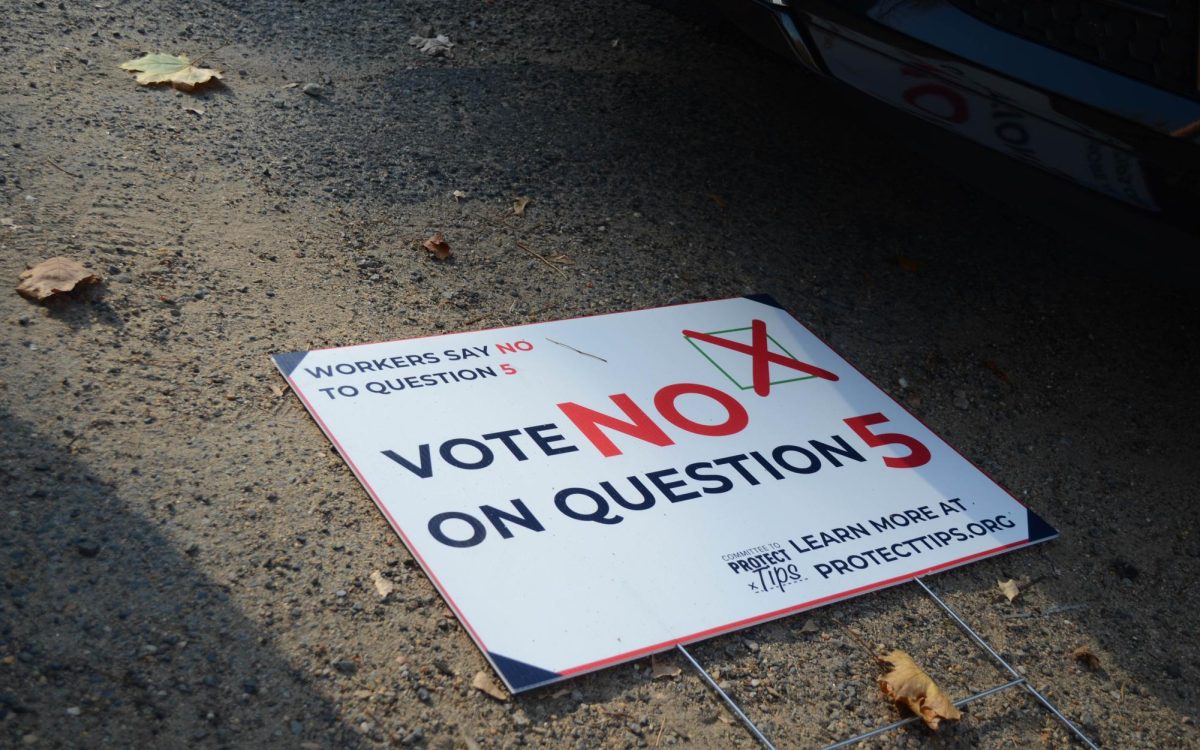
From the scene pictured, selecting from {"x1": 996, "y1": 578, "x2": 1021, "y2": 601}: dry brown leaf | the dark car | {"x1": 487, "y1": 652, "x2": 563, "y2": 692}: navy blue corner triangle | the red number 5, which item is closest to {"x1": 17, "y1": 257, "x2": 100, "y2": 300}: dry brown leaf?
{"x1": 487, "y1": 652, "x2": 563, "y2": 692}: navy blue corner triangle

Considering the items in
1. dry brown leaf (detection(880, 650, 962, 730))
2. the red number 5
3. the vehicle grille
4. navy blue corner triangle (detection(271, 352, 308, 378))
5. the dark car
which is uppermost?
the vehicle grille

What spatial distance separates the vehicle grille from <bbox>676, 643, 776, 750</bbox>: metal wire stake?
138 cm

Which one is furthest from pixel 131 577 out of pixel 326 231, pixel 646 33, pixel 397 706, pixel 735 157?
pixel 646 33

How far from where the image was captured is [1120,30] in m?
2.03

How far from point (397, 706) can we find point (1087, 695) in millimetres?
1291

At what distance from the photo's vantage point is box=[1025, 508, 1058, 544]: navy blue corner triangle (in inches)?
92.8

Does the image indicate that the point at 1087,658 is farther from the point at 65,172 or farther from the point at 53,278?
the point at 65,172

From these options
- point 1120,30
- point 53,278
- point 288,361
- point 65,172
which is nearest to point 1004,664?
point 1120,30

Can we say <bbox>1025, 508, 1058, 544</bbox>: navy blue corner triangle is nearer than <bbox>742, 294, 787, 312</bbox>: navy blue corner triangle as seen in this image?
Yes

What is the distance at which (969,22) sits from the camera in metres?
2.16

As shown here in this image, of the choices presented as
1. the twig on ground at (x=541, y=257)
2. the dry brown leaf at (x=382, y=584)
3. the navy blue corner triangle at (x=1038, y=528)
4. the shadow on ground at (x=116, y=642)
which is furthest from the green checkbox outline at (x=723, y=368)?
the shadow on ground at (x=116, y=642)

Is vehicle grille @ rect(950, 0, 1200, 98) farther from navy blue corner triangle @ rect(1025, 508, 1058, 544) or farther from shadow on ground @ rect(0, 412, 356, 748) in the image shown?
shadow on ground @ rect(0, 412, 356, 748)

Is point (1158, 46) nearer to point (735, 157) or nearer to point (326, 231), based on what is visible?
point (735, 157)

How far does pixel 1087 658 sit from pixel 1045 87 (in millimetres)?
1122
